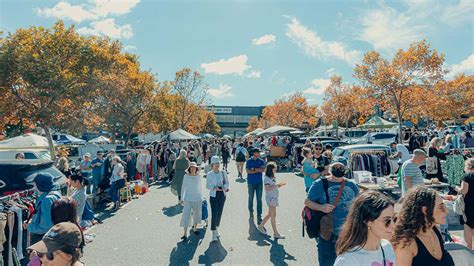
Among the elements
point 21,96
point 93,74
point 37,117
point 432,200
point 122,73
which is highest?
point 122,73

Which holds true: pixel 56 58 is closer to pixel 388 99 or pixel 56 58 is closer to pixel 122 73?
pixel 122 73

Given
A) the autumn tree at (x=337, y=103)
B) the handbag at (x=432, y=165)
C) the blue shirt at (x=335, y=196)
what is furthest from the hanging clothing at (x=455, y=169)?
the autumn tree at (x=337, y=103)

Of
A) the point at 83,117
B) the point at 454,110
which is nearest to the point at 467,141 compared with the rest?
the point at 83,117

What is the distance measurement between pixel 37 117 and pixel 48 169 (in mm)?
8608

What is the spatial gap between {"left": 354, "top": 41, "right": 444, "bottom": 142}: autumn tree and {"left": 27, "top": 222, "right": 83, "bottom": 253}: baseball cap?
985 inches

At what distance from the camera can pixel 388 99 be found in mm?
26359

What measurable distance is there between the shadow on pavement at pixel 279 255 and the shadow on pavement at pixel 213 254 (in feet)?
3.00

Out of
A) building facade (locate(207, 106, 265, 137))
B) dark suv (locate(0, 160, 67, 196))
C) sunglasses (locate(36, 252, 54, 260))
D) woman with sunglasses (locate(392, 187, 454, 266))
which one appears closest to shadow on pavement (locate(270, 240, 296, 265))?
woman with sunglasses (locate(392, 187, 454, 266))

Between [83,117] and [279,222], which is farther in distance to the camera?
[83,117]

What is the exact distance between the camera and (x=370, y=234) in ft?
7.51

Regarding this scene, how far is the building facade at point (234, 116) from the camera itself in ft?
370

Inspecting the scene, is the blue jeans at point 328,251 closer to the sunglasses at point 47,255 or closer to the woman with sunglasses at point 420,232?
the woman with sunglasses at point 420,232

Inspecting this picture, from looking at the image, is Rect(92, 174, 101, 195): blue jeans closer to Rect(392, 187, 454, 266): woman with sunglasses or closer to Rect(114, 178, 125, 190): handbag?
Rect(114, 178, 125, 190): handbag

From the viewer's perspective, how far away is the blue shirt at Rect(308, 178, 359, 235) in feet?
12.8
